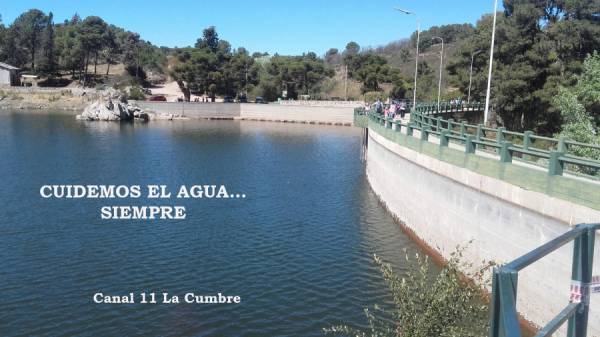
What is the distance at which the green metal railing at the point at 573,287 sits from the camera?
3.42 meters

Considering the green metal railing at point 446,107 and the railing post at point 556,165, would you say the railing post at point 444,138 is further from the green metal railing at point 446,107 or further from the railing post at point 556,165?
the green metal railing at point 446,107

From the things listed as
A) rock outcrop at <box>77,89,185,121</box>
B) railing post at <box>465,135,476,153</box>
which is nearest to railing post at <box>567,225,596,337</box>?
railing post at <box>465,135,476,153</box>

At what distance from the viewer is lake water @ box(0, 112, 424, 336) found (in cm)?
1585

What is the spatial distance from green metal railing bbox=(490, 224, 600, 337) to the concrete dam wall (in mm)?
90915

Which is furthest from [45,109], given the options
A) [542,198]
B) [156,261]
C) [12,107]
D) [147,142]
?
[542,198]

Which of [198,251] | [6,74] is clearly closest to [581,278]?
[198,251]

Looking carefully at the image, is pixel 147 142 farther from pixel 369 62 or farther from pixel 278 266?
pixel 369 62

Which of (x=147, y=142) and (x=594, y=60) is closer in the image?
(x=594, y=60)

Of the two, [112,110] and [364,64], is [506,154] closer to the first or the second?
[112,110]

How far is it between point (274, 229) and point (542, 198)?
13.5m

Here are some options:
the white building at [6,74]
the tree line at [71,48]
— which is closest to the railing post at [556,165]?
the tree line at [71,48]

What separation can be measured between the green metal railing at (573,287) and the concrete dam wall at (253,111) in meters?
90.9

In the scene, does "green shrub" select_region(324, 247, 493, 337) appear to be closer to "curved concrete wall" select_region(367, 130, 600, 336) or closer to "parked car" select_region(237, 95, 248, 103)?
"curved concrete wall" select_region(367, 130, 600, 336)

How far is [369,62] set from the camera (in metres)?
127
